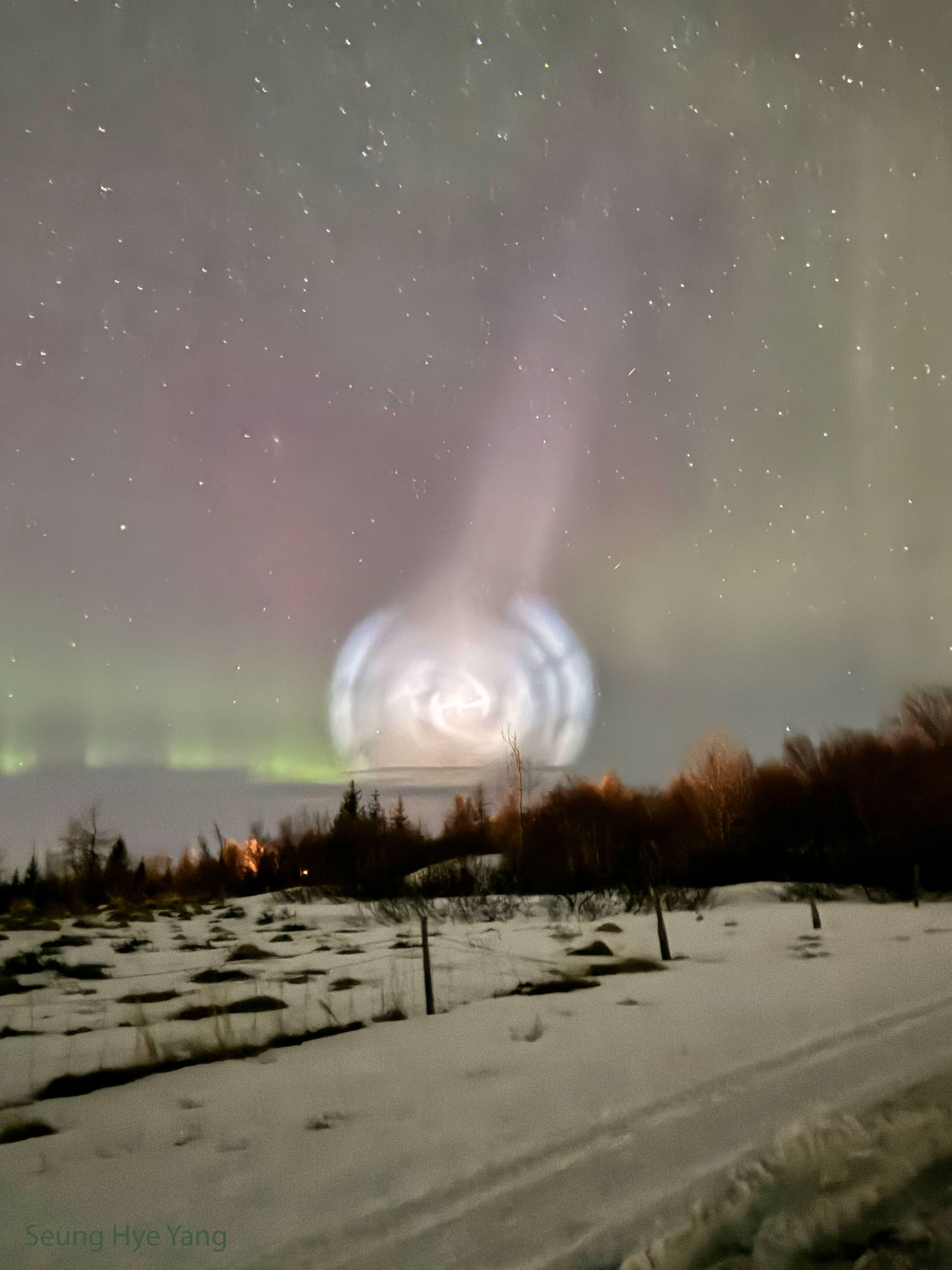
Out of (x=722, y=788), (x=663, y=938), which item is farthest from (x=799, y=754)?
(x=663, y=938)

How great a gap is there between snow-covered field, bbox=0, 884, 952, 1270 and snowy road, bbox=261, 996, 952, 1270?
2 centimetres

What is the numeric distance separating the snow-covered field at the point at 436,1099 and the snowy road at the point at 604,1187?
0.02m

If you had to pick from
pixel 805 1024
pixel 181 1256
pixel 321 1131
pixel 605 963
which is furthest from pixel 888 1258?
pixel 605 963

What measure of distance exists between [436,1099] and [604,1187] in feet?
7.70

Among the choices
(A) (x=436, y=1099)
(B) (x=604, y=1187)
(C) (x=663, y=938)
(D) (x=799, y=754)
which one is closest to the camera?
(B) (x=604, y=1187)

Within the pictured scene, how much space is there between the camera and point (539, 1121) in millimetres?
5539

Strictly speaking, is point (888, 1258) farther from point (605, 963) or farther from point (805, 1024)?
point (605, 963)

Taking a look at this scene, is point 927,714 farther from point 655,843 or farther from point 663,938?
point 663,938

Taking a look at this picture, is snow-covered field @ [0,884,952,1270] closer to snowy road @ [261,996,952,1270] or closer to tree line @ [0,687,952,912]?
snowy road @ [261,996,952,1270]

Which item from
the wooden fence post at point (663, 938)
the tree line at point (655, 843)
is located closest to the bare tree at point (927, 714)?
the tree line at point (655, 843)

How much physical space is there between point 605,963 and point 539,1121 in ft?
26.9

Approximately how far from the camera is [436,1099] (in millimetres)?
6285

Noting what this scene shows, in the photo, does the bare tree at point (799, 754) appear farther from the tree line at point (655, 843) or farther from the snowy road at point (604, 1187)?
the snowy road at point (604, 1187)

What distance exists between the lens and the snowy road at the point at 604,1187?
3674mm
